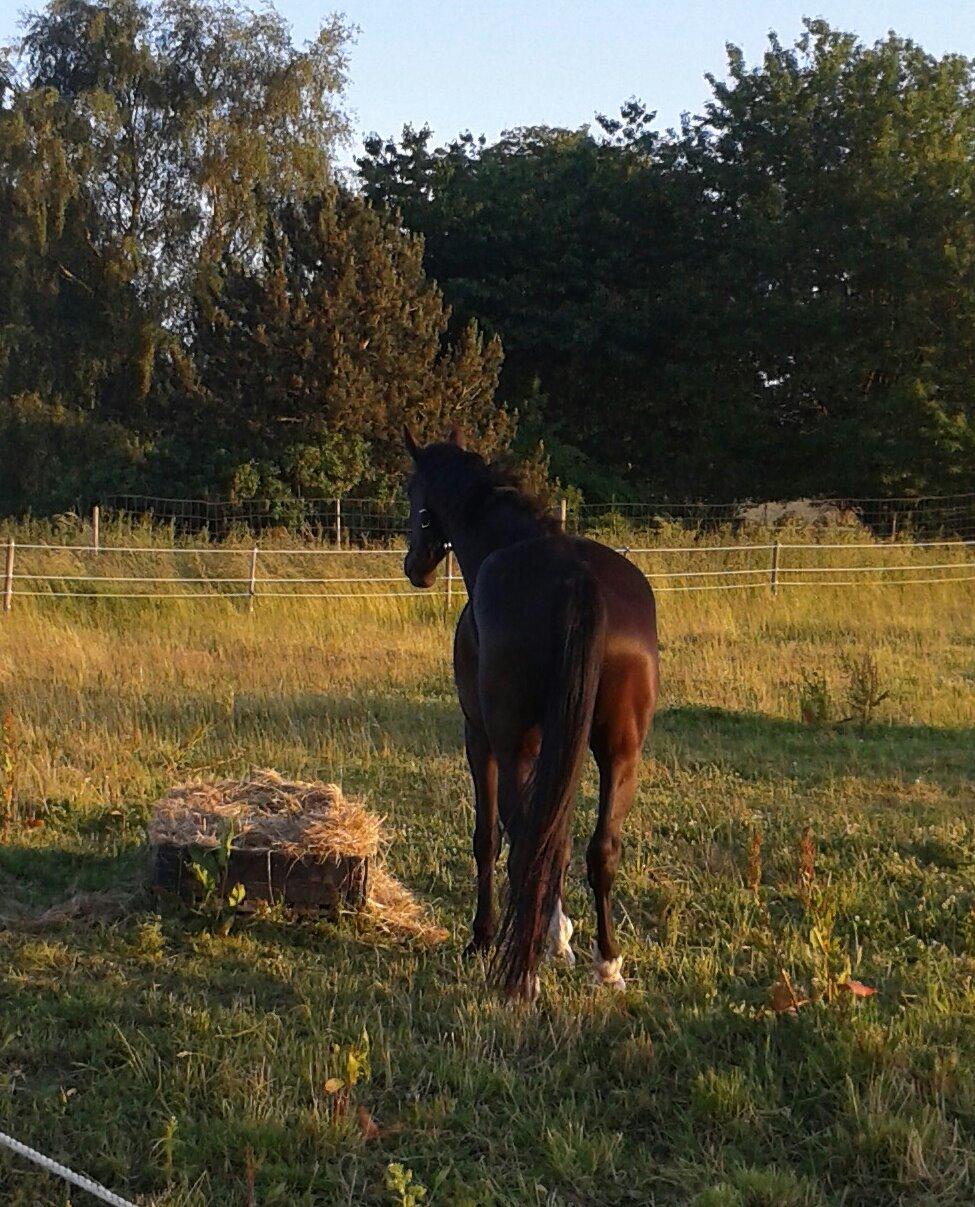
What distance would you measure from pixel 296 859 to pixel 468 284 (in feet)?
82.2

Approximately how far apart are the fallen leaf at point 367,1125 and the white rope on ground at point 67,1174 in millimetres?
556

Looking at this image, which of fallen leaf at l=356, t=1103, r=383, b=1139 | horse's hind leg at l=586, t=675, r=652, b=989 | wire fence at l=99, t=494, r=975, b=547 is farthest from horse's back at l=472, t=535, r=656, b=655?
wire fence at l=99, t=494, r=975, b=547

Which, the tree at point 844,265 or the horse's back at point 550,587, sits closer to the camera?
the horse's back at point 550,587

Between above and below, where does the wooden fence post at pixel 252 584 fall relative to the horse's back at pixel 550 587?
below

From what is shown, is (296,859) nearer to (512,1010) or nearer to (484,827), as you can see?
(484,827)

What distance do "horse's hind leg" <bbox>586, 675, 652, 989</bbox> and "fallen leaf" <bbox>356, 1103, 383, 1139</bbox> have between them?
1150 millimetres

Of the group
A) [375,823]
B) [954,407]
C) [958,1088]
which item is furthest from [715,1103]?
[954,407]

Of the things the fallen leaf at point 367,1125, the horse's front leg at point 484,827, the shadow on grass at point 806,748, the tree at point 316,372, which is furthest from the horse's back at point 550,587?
the tree at point 316,372

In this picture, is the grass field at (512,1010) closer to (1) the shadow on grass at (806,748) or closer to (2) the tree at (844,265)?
(1) the shadow on grass at (806,748)

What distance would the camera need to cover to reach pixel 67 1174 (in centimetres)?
243

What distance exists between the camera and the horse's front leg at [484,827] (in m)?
4.16

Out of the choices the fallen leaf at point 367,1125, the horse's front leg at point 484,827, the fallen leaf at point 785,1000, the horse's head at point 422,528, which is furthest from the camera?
the horse's head at point 422,528

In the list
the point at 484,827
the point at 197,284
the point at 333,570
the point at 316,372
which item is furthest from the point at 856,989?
the point at 197,284

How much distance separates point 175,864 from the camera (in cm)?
441
